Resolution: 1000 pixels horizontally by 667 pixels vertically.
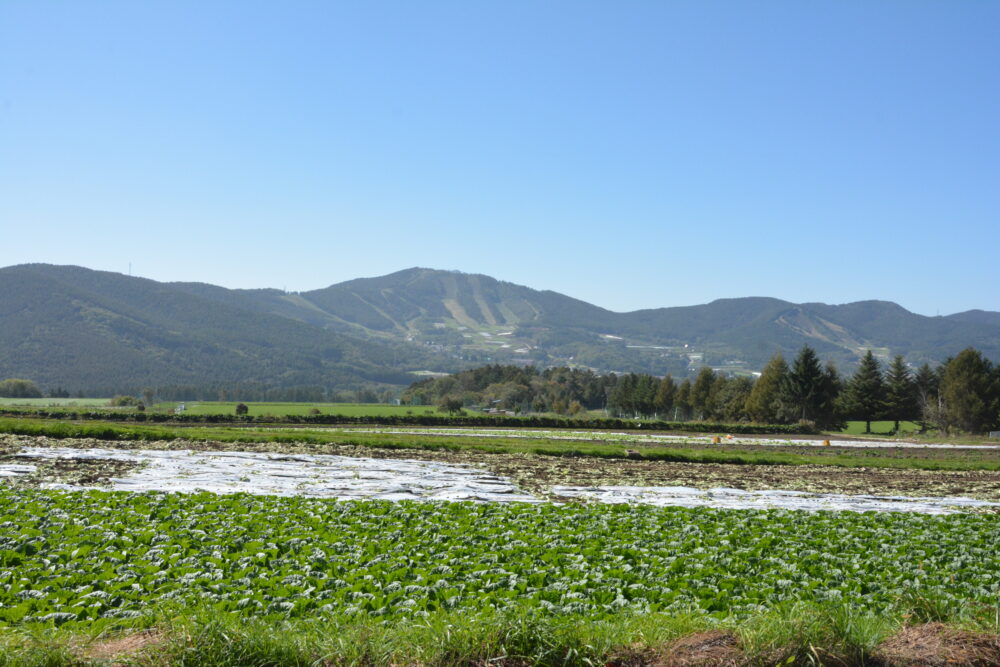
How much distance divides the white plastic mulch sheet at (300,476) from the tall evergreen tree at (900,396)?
85.7m

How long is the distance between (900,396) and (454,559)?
10081cm

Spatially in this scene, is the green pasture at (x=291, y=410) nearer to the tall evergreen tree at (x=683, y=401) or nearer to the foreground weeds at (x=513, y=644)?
the tall evergreen tree at (x=683, y=401)

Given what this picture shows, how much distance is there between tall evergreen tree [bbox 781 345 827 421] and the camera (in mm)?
93250

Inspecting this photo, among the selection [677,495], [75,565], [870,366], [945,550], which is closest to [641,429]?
[870,366]

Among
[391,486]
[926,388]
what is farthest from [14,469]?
[926,388]

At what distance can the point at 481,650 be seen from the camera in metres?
7.05

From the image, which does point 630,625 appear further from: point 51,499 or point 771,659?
point 51,499

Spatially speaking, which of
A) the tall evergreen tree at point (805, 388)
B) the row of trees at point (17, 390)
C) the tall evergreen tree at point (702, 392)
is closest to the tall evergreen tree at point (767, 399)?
the tall evergreen tree at point (805, 388)

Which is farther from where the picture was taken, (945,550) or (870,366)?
(870,366)

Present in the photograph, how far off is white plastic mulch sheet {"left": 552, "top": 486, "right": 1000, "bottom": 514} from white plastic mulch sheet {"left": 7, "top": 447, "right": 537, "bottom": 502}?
2543 millimetres

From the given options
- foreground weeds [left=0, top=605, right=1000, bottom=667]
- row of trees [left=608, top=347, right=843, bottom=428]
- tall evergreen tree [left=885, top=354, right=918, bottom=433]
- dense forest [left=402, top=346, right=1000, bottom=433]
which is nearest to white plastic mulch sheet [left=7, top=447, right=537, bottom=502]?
foreground weeds [left=0, top=605, right=1000, bottom=667]

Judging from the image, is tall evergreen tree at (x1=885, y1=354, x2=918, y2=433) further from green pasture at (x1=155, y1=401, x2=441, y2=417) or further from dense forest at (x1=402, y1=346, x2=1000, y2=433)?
green pasture at (x1=155, y1=401, x2=441, y2=417)

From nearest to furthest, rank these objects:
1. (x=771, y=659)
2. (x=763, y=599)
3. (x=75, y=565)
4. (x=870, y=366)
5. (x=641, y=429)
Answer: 1. (x=771, y=659)
2. (x=763, y=599)
3. (x=75, y=565)
4. (x=641, y=429)
5. (x=870, y=366)

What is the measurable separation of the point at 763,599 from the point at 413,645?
206 inches
